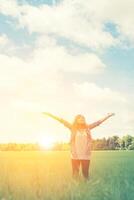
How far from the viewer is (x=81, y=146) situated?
1213 cm

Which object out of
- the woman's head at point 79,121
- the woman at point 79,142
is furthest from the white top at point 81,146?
the woman's head at point 79,121

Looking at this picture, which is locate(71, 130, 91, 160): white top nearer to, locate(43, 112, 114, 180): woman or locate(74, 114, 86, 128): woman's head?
locate(43, 112, 114, 180): woman

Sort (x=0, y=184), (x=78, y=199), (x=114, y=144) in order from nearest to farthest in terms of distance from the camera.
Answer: (x=78, y=199)
(x=0, y=184)
(x=114, y=144)

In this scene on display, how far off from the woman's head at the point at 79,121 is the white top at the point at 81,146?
0.16 m

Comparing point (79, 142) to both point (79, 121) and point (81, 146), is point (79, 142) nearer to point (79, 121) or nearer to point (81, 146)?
point (81, 146)

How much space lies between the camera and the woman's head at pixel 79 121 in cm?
1211

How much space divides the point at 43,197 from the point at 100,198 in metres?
1.02

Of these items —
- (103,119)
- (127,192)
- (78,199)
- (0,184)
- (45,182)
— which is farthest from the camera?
(103,119)

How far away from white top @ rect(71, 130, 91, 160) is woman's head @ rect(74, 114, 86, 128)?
155 millimetres

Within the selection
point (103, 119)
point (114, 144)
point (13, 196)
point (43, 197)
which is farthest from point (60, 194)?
point (114, 144)

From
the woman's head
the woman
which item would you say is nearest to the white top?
the woman

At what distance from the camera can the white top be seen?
478 inches

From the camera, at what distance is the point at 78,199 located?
8.92 meters

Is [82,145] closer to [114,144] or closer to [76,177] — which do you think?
[76,177]
